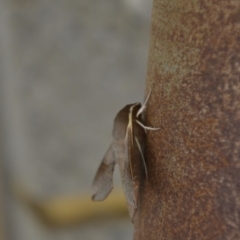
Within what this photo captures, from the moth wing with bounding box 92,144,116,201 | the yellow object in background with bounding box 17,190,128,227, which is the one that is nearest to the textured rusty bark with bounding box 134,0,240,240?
the moth wing with bounding box 92,144,116,201

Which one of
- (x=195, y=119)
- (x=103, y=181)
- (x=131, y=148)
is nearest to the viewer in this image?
(x=195, y=119)

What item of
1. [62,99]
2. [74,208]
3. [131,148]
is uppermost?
[131,148]

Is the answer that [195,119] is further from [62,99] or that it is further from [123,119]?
[62,99]

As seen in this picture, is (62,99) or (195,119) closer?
(195,119)

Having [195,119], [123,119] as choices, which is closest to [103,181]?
[123,119]

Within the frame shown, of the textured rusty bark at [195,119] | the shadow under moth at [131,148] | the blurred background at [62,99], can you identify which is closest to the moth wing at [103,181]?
the shadow under moth at [131,148]

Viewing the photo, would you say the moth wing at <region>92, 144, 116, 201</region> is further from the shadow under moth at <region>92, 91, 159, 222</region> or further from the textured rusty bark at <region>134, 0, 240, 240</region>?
the textured rusty bark at <region>134, 0, 240, 240</region>

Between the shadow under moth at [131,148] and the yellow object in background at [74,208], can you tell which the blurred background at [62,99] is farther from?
the shadow under moth at [131,148]
